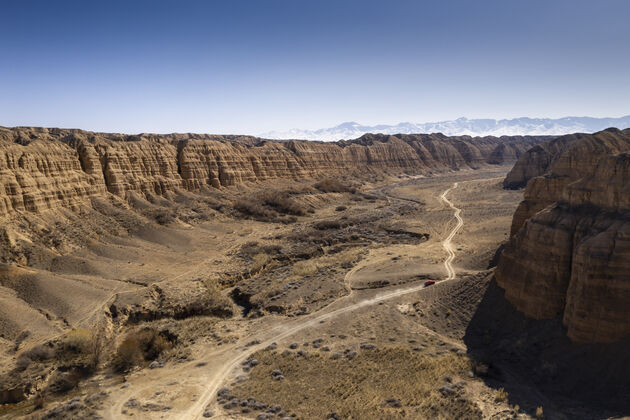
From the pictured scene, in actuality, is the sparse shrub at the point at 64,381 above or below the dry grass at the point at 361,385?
below

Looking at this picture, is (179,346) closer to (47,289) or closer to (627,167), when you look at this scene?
(47,289)

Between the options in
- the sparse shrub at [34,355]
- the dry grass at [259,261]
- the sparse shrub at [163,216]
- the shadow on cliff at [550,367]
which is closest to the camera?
the shadow on cliff at [550,367]

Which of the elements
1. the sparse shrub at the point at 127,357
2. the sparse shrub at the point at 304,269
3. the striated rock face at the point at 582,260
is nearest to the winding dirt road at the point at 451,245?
the striated rock face at the point at 582,260

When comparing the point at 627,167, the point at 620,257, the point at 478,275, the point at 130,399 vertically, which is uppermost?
the point at 627,167

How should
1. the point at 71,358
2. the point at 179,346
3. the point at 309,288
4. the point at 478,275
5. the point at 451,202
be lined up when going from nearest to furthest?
the point at 71,358
the point at 179,346
the point at 478,275
the point at 309,288
the point at 451,202

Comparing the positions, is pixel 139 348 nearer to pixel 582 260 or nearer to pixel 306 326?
pixel 306 326

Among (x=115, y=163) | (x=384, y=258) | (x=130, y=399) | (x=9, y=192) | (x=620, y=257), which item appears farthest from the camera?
(x=115, y=163)

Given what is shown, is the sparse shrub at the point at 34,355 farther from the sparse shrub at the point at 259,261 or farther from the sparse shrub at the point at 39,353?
the sparse shrub at the point at 259,261

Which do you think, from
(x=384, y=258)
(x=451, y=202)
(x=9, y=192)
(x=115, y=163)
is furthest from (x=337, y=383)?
(x=451, y=202)
